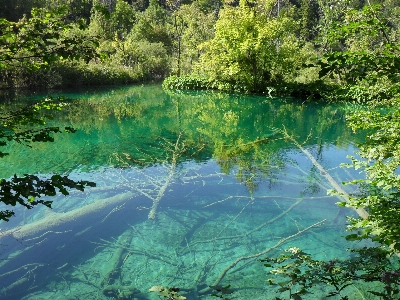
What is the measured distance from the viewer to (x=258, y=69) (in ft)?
80.8

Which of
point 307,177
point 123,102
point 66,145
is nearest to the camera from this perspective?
point 307,177

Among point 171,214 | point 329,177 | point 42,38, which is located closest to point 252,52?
point 329,177

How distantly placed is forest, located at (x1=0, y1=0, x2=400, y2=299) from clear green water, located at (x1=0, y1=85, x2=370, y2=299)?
765 mm

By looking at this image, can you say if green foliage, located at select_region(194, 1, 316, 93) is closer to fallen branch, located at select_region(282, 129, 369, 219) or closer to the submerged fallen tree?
fallen branch, located at select_region(282, 129, 369, 219)

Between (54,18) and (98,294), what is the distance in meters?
3.54

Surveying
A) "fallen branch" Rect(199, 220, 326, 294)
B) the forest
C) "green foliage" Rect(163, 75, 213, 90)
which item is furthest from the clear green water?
"green foliage" Rect(163, 75, 213, 90)

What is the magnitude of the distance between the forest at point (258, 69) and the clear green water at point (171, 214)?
0.76 metres

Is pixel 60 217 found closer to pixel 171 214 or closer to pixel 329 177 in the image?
pixel 171 214

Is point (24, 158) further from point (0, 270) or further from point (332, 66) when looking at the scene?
point (332, 66)

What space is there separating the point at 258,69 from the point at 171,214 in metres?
19.5

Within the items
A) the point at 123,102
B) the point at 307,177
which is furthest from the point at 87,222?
the point at 123,102

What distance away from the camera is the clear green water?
5.06 metres

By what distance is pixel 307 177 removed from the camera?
30.1 ft

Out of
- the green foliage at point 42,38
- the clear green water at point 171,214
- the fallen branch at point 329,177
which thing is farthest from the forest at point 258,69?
the clear green water at point 171,214
